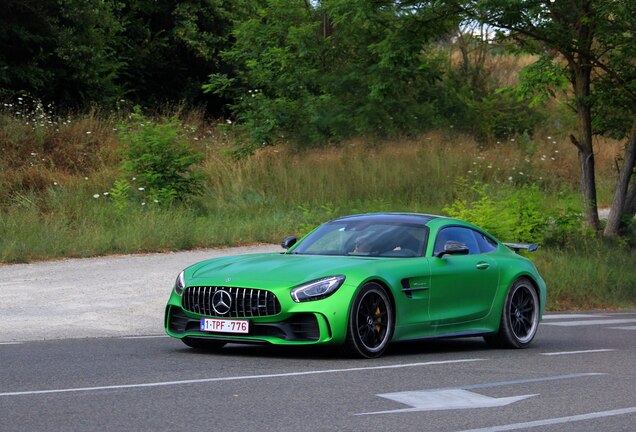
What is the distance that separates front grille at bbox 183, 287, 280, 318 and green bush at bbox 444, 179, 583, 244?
11.4 metres

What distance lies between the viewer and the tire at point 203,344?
11.9m

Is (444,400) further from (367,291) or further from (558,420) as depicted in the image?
(367,291)

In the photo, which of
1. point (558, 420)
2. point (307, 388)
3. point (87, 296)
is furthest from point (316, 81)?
point (558, 420)

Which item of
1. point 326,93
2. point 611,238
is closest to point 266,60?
point 326,93

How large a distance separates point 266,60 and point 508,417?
30.1 metres

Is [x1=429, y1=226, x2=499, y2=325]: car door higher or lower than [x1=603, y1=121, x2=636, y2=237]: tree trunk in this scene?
lower

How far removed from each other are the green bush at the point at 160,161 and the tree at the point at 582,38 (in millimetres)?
6641

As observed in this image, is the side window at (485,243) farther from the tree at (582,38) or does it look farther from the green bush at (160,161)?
the green bush at (160,161)

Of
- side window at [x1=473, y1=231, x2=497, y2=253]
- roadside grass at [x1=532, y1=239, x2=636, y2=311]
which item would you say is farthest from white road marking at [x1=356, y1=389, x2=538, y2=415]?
roadside grass at [x1=532, y1=239, x2=636, y2=311]

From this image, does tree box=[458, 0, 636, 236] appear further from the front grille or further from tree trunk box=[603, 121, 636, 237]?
the front grille

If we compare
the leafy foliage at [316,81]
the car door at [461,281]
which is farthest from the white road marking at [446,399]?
the leafy foliage at [316,81]

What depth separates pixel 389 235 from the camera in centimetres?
1248

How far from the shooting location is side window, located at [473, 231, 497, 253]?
13.2 m

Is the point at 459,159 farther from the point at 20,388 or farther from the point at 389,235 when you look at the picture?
the point at 20,388
